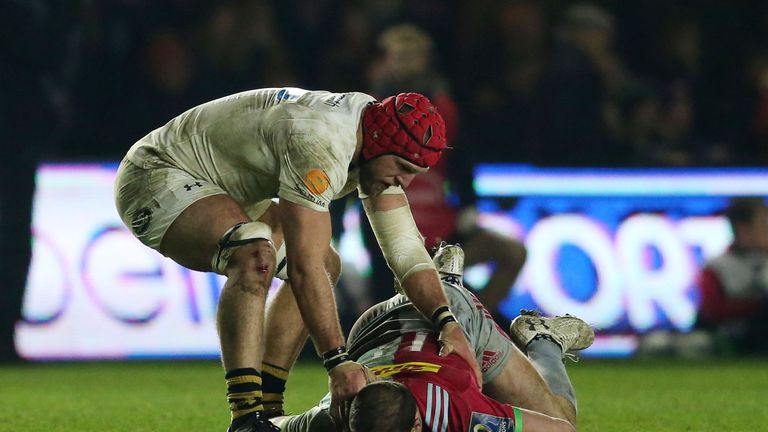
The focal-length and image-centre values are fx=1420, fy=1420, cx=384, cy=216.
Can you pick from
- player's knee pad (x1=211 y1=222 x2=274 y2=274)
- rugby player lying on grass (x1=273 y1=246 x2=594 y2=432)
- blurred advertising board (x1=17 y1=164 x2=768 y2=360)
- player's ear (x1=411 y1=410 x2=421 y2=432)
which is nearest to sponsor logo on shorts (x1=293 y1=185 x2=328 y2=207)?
player's knee pad (x1=211 y1=222 x2=274 y2=274)

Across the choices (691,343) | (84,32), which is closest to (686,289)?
(691,343)

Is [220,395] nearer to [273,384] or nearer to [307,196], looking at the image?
[273,384]

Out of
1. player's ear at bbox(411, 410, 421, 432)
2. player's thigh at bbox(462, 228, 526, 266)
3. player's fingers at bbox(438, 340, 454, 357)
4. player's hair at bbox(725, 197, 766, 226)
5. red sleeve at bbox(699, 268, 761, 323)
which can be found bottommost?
player's ear at bbox(411, 410, 421, 432)

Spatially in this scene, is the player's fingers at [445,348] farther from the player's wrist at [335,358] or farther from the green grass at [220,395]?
the green grass at [220,395]

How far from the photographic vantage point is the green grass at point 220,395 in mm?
6789

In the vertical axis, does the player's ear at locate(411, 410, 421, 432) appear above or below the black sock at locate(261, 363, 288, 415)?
below

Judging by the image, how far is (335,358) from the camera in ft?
17.1

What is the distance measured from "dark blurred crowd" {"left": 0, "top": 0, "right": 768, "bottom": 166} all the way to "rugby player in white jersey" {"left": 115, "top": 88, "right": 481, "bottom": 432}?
203 inches

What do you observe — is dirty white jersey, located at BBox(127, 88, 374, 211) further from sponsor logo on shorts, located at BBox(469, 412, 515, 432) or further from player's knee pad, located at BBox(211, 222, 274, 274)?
sponsor logo on shorts, located at BBox(469, 412, 515, 432)

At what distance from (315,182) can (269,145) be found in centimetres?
49

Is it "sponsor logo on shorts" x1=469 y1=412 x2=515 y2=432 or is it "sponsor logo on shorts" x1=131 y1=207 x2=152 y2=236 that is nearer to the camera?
"sponsor logo on shorts" x1=469 y1=412 x2=515 y2=432

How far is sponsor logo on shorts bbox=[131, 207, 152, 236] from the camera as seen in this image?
5930 millimetres

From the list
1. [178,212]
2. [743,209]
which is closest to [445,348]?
[178,212]

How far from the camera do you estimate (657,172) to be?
1110 cm
